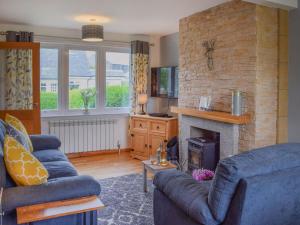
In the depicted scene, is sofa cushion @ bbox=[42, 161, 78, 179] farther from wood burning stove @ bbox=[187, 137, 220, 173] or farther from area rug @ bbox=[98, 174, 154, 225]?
wood burning stove @ bbox=[187, 137, 220, 173]

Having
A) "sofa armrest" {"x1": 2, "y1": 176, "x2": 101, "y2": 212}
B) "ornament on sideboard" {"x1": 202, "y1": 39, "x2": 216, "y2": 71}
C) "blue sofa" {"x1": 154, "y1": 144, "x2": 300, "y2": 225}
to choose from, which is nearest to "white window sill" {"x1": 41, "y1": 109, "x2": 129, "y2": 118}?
"ornament on sideboard" {"x1": 202, "y1": 39, "x2": 216, "y2": 71}

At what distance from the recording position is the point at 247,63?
12.1ft

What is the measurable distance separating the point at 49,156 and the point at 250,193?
8.41ft

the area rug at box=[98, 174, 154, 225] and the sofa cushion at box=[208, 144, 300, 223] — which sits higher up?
the sofa cushion at box=[208, 144, 300, 223]

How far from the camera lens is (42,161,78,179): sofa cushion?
9.72 ft

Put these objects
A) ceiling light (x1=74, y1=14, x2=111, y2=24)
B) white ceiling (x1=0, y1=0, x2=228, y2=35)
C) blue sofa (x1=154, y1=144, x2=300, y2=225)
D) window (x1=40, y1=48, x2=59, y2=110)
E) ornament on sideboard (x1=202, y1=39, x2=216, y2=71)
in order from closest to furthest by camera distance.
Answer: blue sofa (x1=154, y1=144, x2=300, y2=225) → white ceiling (x1=0, y1=0, x2=228, y2=35) → ornament on sideboard (x1=202, y1=39, x2=216, y2=71) → ceiling light (x1=74, y1=14, x2=111, y2=24) → window (x1=40, y1=48, x2=59, y2=110)

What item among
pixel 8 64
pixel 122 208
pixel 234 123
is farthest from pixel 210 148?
pixel 8 64

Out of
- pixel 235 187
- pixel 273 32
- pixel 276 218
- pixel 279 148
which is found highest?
pixel 273 32

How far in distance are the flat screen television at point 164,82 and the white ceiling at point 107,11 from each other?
2.73ft

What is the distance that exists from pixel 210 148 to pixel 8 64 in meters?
3.57

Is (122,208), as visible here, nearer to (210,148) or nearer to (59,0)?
A: (210,148)

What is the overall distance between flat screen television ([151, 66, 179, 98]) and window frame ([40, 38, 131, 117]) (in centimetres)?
71

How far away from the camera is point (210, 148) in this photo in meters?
4.16

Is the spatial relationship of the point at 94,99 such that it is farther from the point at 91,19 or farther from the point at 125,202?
the point at 125,202
